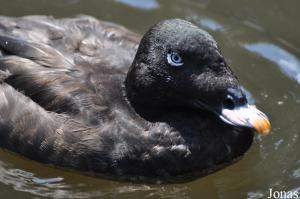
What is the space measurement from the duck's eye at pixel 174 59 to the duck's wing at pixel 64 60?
646 millimetres

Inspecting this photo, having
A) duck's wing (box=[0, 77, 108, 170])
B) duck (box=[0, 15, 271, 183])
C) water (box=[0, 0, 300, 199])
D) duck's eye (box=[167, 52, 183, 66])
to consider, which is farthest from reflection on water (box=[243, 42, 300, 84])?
duck's wing (box=[0, 77, 108, 170])

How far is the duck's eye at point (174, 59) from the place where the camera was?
7.36m

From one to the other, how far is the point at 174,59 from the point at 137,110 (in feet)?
1.89

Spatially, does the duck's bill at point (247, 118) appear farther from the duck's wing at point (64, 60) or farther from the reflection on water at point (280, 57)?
the reflection on water at point (280, 57)

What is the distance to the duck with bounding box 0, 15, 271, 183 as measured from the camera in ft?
23.9

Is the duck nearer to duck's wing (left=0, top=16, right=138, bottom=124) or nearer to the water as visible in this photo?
duck's wing (left=0, top=16, right=138, bottom=124)

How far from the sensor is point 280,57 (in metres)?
9.23

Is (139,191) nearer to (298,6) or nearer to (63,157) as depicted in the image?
(63,157)

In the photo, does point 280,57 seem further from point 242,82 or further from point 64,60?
point 64,60

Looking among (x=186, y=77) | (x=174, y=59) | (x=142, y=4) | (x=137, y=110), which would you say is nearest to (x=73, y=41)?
(x=137, y=110)

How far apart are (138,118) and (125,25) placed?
7.81 ft

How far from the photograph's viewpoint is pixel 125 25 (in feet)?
31.8

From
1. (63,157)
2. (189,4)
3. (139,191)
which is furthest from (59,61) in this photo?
(189,4)

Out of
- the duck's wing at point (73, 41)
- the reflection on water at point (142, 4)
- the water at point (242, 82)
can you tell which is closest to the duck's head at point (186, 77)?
the duck's wing at point (73, 41)
